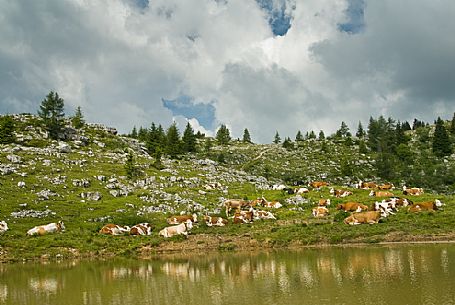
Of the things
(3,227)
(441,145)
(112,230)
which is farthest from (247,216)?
(441,145)

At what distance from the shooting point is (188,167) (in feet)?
285

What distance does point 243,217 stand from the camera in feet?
155

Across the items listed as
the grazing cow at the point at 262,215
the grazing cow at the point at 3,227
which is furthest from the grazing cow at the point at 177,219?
the grazing cow at the point at 3,227

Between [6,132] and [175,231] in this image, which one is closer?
[175,231]

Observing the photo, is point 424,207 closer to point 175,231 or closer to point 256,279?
point 175,231

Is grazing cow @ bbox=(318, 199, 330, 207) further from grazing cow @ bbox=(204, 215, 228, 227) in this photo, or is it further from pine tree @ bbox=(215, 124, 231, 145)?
pine tree @ bbox=(215, 124, 231, 145)

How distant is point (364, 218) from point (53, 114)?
86.5 m

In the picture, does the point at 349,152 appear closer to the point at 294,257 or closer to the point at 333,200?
the point at 333,200

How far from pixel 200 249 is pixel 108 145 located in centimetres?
7259

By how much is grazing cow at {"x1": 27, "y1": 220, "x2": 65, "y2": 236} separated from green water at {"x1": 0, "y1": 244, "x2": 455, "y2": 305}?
10002 mm

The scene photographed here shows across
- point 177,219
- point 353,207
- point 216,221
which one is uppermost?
point 177,219

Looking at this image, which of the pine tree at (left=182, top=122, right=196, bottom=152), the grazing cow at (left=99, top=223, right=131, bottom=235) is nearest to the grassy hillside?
the grazing cow at (left=99, top=223, right=131, bottom=235)

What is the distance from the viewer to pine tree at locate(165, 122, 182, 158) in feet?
359

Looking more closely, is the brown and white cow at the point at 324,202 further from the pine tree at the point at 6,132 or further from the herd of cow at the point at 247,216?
the pine tree at the point at 6,132
